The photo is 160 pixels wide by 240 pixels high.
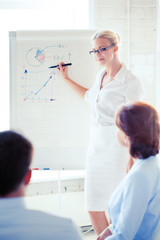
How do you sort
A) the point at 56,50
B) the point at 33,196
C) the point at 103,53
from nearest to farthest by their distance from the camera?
the point at 103,53 → the point at 56,50 → the point at 33,196

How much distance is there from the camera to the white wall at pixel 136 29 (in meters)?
2.88

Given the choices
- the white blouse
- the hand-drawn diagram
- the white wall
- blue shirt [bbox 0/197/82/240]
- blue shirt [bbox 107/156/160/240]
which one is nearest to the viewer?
blue shirt [bbox 0/197/82/240]

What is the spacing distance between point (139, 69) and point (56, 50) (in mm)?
895

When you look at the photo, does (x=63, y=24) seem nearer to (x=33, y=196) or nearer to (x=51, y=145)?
(x=51, y=145)

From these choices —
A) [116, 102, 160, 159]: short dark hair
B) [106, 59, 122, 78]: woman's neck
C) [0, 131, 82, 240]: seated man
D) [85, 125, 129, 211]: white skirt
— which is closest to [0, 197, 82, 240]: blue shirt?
[0, 131, 82, 240]: seated man

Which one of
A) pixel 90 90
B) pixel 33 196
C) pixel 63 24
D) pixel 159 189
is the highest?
pixel 63 24

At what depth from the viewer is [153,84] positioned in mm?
2934

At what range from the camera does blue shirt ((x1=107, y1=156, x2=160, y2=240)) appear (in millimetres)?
1184

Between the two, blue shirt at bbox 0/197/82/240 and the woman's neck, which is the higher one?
the woman's neck

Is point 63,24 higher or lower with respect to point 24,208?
higher

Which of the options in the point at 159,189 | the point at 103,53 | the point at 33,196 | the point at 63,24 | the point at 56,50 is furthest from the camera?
the point at 63,24

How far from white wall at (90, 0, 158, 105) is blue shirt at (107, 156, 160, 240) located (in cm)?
176

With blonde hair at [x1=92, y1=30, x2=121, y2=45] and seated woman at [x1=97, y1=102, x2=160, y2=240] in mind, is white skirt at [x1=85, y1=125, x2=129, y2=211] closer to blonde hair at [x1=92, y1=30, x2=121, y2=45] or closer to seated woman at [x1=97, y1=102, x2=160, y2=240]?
blonde hair at [x1=92, y1=30, x2=121, y2=45]

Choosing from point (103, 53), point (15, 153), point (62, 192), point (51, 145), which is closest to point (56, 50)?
point (103, 53)
